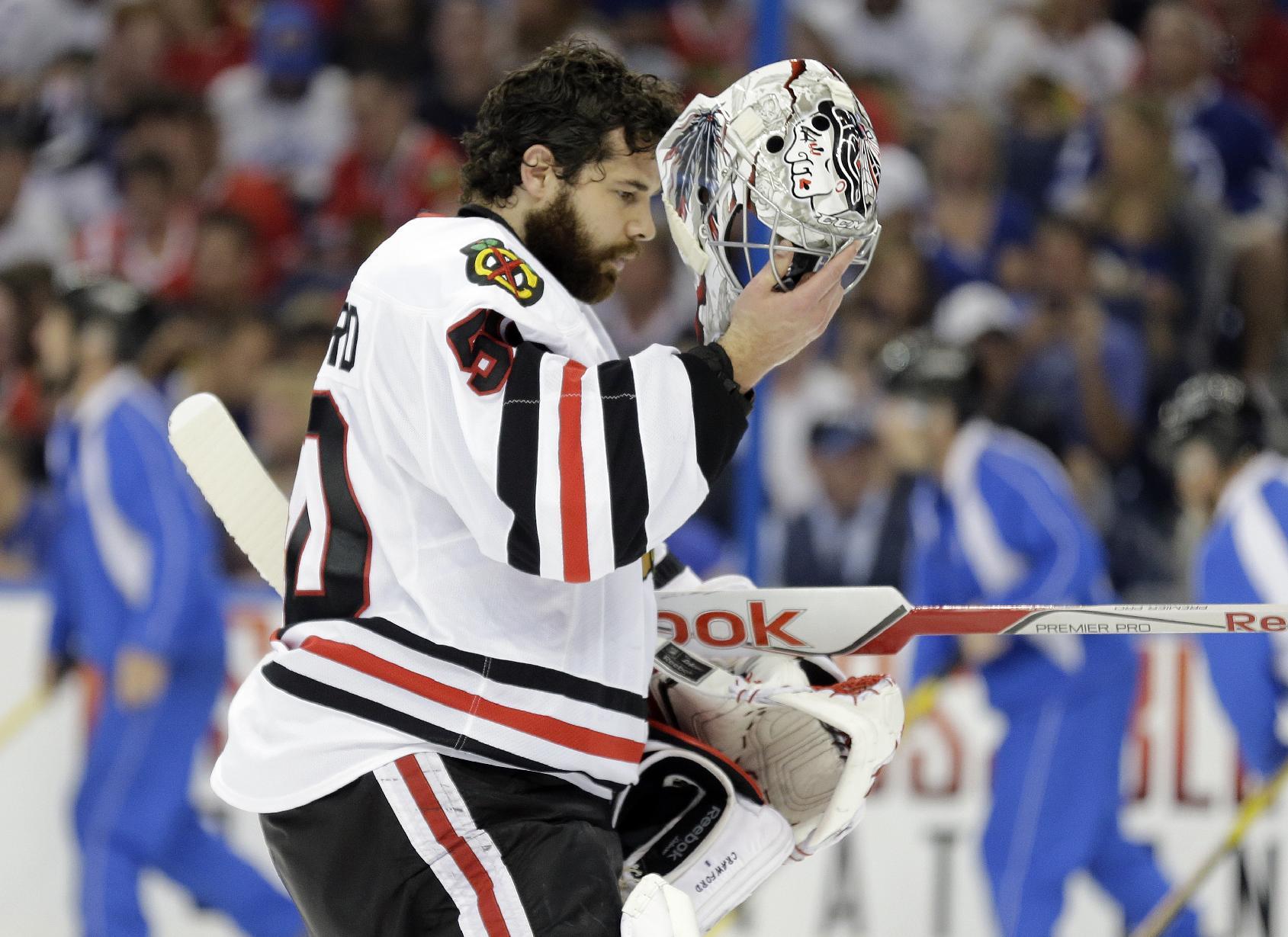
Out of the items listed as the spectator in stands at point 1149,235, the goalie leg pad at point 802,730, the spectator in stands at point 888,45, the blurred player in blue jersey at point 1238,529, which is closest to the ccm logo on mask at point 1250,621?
the goalie leg pad at point 802,730

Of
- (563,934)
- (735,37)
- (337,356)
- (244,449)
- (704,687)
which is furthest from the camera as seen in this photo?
(735,37)

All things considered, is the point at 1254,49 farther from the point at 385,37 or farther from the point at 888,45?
the point at 385,37

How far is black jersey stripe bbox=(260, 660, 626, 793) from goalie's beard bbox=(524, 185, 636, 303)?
1.49 feet

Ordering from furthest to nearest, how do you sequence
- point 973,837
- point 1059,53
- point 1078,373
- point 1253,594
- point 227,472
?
point 1059,53 → point 1078,373 → point 973,837 → point 1253,594 → point 227,472

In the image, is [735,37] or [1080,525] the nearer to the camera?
[1080,525]

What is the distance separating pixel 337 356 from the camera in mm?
1591

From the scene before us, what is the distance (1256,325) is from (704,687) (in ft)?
10.5

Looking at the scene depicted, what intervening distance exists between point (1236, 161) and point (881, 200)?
41.8 inches

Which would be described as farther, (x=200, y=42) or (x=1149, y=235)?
(x=200, y=42)

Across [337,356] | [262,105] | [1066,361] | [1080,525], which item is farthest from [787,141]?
[262,105]

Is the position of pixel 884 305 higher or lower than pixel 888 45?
lower

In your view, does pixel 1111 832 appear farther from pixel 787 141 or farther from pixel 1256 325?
pixel 787 141

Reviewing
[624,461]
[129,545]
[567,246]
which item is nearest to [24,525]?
[129,545]

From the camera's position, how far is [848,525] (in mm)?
4348
